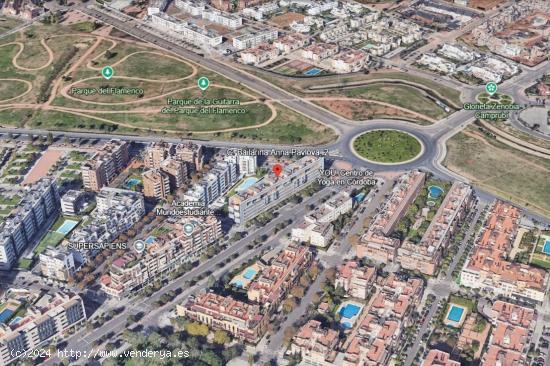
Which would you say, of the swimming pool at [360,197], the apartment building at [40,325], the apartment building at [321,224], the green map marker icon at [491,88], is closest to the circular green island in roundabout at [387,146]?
the swimming pool at [360,197]

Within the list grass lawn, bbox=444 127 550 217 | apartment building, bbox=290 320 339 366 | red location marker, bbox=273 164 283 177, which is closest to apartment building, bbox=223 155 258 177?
red location marker, bbox=273 164 283 177

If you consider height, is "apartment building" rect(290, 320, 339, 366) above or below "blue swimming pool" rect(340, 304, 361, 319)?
above

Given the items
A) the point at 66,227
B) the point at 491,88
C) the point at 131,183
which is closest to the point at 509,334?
the point at 131,183

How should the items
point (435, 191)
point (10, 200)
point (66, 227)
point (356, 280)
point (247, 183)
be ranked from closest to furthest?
point (356, 280) < point (66, 227) < point (435, 191) < point (10, 200) < point (247, 183)

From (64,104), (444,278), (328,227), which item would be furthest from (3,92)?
(444,278)

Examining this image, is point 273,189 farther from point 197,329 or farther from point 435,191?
point 197,329

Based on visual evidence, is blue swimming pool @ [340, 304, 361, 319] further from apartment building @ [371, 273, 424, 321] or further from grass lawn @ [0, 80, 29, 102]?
grass lawn @ [0, 80, 29, 102]
